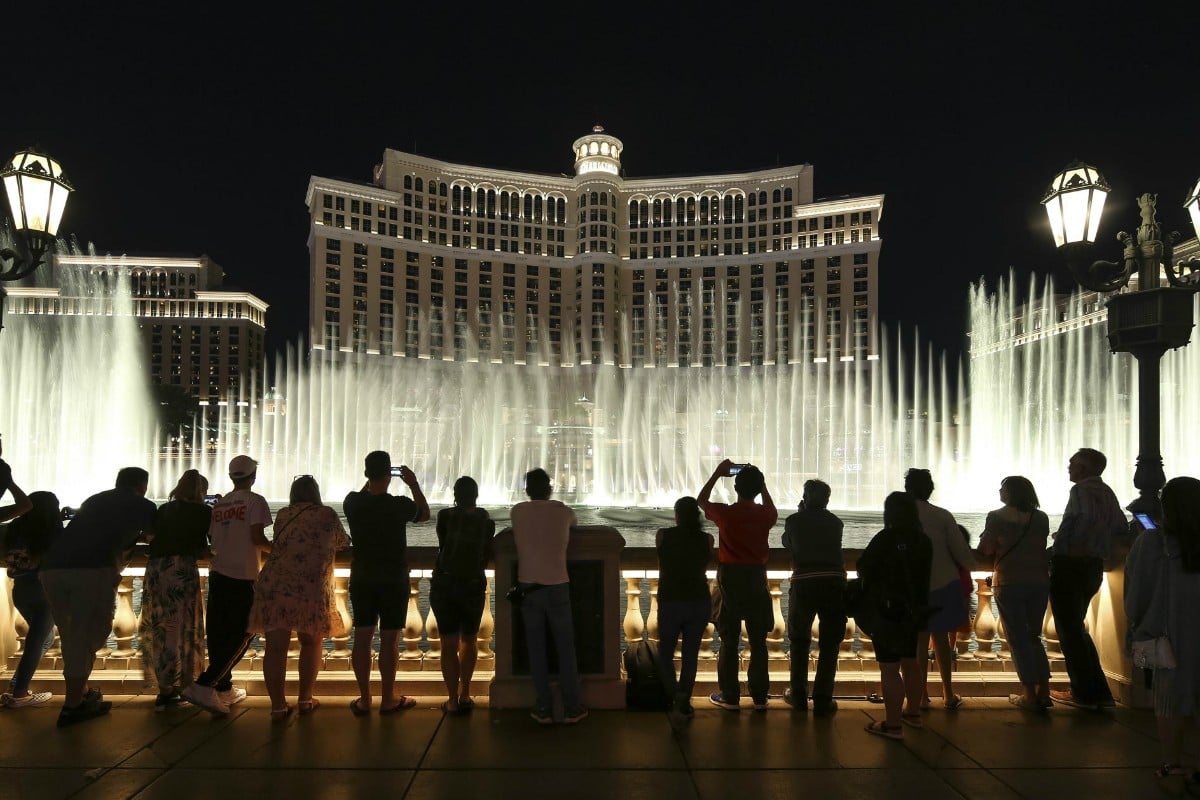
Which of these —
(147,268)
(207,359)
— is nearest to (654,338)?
(207,359)

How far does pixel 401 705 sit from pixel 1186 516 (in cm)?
510

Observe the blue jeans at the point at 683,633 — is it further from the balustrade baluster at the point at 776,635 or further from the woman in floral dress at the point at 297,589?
the woman in floral dress at the point at 297,589

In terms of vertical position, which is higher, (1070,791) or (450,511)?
(450,511)

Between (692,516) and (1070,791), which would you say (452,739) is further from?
(1070,791)

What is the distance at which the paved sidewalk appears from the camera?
4746mm

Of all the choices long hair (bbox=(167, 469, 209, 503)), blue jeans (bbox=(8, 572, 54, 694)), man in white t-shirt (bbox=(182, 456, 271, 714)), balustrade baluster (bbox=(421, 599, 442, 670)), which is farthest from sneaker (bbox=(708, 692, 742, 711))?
blue jeans (bbox=(8, 572, 54, 694))

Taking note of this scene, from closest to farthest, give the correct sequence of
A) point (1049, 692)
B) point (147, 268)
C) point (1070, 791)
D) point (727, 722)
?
point (1070, 791) → point (727, 722) → point (1049, 692) → point (147, 268)

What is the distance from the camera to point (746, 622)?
6172 mm

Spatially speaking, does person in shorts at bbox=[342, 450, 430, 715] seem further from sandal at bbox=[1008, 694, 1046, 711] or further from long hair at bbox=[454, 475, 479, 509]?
sandal at bbox=[1008, 694, 1046, 711]

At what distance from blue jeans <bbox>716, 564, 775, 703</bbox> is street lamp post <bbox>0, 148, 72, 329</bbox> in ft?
22.5

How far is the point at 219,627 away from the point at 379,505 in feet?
4.77

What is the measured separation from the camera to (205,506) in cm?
618

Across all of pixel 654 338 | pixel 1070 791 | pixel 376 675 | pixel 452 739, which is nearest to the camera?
pixel 1070 791

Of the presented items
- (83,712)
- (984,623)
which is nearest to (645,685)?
(984,623)
